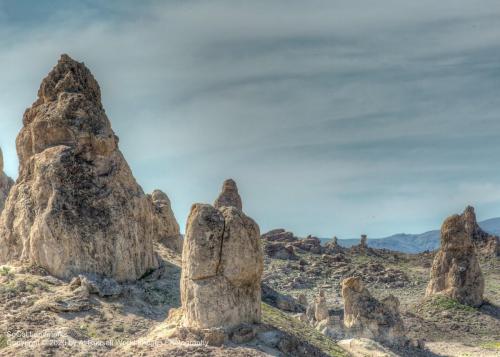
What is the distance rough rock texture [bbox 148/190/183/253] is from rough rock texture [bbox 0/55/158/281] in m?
6.81

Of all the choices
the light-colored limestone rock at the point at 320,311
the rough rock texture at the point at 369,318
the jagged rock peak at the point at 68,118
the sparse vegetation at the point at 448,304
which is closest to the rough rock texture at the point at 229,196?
the light-colored limestone rock at the point at 320,311

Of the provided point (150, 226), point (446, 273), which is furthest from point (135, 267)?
point (446, 273)

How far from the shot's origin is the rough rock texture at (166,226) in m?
41.5

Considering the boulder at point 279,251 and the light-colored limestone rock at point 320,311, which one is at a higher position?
the boulder at point 279,251

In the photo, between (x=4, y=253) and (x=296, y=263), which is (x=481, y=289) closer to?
(x=296, y=263)

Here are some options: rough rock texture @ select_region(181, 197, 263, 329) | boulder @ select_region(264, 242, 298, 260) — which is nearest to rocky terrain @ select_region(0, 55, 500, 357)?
rough rock texture @ select_region(181, 197, 263, 329)

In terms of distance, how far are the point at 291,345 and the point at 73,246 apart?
36.3 feet

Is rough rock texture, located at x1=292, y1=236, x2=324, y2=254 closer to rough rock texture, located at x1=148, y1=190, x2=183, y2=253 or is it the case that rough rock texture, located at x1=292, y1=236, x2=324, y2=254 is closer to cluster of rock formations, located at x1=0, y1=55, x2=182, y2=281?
rough rock texture, located at x1=148, y1=190, x2=183, y2=253

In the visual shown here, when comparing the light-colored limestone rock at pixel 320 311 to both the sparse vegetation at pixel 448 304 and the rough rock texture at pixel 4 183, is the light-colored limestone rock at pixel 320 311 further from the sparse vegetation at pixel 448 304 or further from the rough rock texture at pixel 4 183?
the rough rock texture at pixel 4 183

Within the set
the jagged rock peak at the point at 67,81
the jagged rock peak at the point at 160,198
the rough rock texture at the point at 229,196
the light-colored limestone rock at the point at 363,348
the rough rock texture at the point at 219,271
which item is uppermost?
the jagged rock peak at the point at 67,81

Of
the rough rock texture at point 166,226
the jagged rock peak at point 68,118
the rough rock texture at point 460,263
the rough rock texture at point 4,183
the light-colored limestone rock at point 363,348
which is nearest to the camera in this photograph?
the light-colored limestone rock at point 363,348

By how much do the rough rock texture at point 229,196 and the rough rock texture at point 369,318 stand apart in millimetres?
17075

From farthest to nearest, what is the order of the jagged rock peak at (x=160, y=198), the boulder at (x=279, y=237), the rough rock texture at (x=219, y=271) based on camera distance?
the boulder at (x=279, y=237) < the jagged rock peak at (x=160, y=198) < the rough rock texture at (x=219, y=271)

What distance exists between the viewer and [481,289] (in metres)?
56.0
